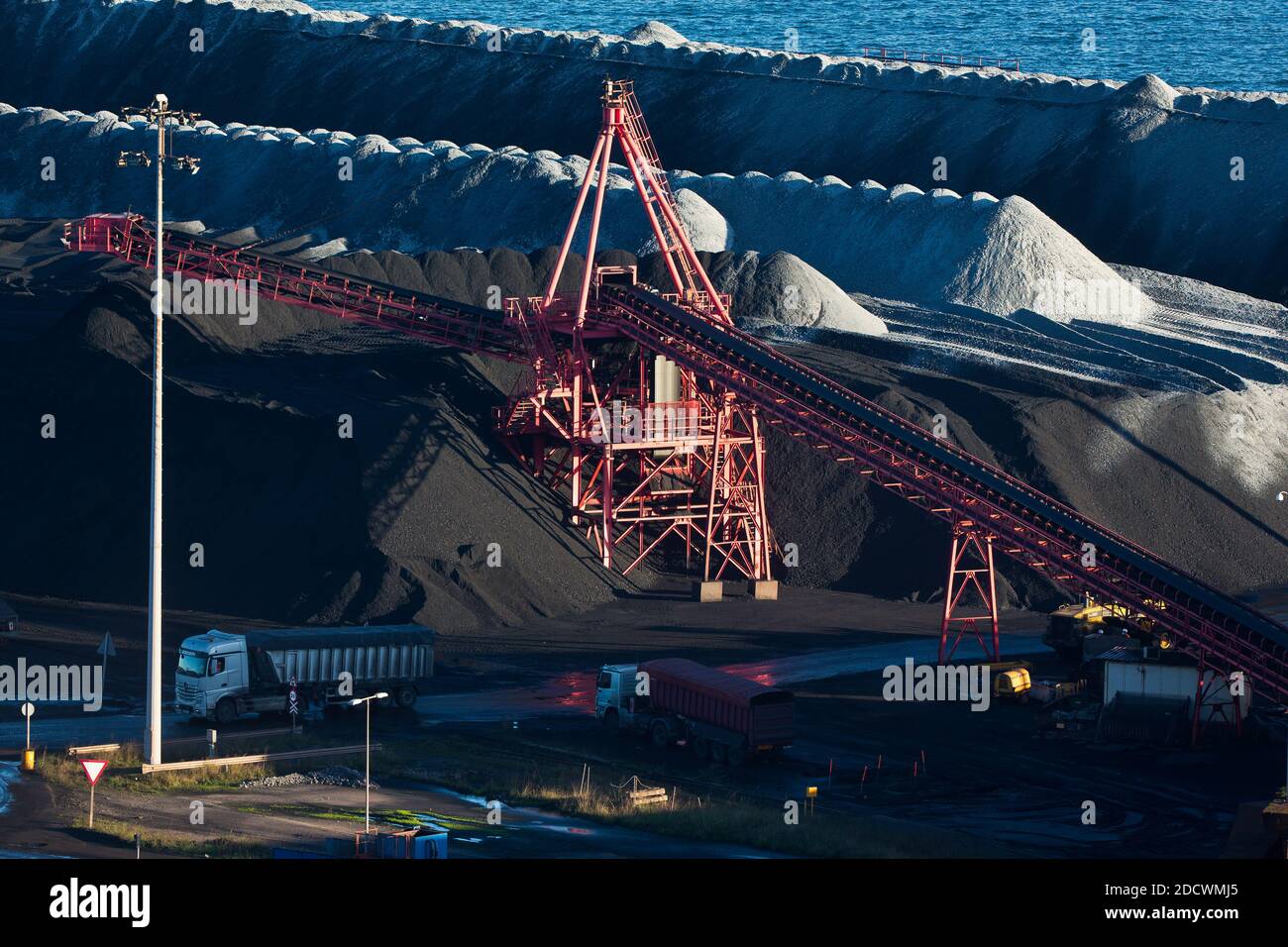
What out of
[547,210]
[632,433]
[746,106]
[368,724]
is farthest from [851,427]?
[746,106]

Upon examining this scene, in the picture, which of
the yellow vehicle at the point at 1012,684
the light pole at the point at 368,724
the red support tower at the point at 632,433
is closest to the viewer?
the light pole at the point at 368,724

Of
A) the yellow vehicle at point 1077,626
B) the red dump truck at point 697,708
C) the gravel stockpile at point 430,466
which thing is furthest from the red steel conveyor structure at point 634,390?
the red dump truck at point 697,708

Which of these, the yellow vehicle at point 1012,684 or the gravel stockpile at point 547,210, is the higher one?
the gravel stockpile at point 547,210

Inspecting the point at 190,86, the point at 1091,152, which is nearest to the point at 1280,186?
the point at 1091,152

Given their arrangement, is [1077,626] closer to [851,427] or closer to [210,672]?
[851,427]

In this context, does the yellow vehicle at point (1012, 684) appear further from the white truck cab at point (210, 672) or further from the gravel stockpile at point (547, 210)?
the gravel stockpile at point (547, 210)

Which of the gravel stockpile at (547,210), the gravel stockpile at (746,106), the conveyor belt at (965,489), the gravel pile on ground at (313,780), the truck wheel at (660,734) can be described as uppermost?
the gravel stockpile at (746,106)

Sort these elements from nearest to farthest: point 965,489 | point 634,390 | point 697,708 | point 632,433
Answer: point 697,708 → point 965,489 → point 632,433 → point 634,390

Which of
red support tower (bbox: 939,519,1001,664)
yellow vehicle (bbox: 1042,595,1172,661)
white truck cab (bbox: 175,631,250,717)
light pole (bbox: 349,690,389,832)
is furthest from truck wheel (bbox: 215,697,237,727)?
yellow vehicle (bbox: 1042,595,1172,661)

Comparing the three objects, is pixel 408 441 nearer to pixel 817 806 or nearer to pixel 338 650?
Answer: pixel 338 650

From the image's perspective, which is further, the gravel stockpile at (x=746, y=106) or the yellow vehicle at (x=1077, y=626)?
the gravel stockpile at (x=746, y=106)
